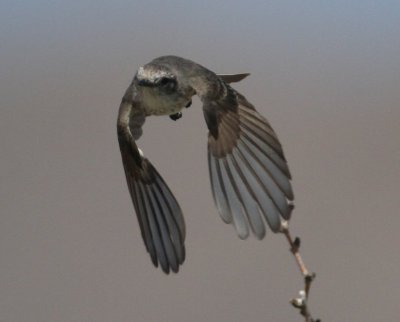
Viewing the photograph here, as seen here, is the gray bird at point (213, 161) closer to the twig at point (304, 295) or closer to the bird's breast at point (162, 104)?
the bird's breast at point (162, 104)

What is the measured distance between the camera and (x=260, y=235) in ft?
8.06

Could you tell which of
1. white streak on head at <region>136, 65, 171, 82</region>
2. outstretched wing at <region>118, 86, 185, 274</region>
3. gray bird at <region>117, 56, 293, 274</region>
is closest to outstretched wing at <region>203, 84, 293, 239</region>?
gray bird at <region>117, 56, 293, 274</region>

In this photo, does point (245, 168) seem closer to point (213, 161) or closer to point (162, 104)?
point (213, 161)

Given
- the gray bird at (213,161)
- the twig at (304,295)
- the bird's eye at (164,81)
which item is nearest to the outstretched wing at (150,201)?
the gray bird at (213,161)

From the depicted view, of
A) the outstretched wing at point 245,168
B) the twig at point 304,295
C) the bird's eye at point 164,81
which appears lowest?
the twig at point 304,295

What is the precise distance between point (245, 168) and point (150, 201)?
1.68 ft

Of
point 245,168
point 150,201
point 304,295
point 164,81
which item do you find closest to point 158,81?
point 164,81

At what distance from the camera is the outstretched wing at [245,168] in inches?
101

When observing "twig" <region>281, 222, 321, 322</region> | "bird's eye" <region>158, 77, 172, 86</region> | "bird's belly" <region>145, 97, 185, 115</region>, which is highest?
"bird's eye" <region>158, 77, 172, 86</region>

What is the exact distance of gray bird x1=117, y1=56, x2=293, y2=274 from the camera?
2656 millimetres

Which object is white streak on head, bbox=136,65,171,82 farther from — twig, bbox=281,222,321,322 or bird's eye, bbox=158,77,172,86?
twig, bbox=281,222,321,322

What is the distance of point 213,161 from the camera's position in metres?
3.10

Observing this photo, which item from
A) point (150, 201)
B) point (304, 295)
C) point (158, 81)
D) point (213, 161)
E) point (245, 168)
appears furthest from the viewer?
point (158, 81)

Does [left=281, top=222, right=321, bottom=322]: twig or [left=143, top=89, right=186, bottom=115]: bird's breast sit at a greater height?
[left=143, top=89, right=186, bottom=115]: bird's breast
